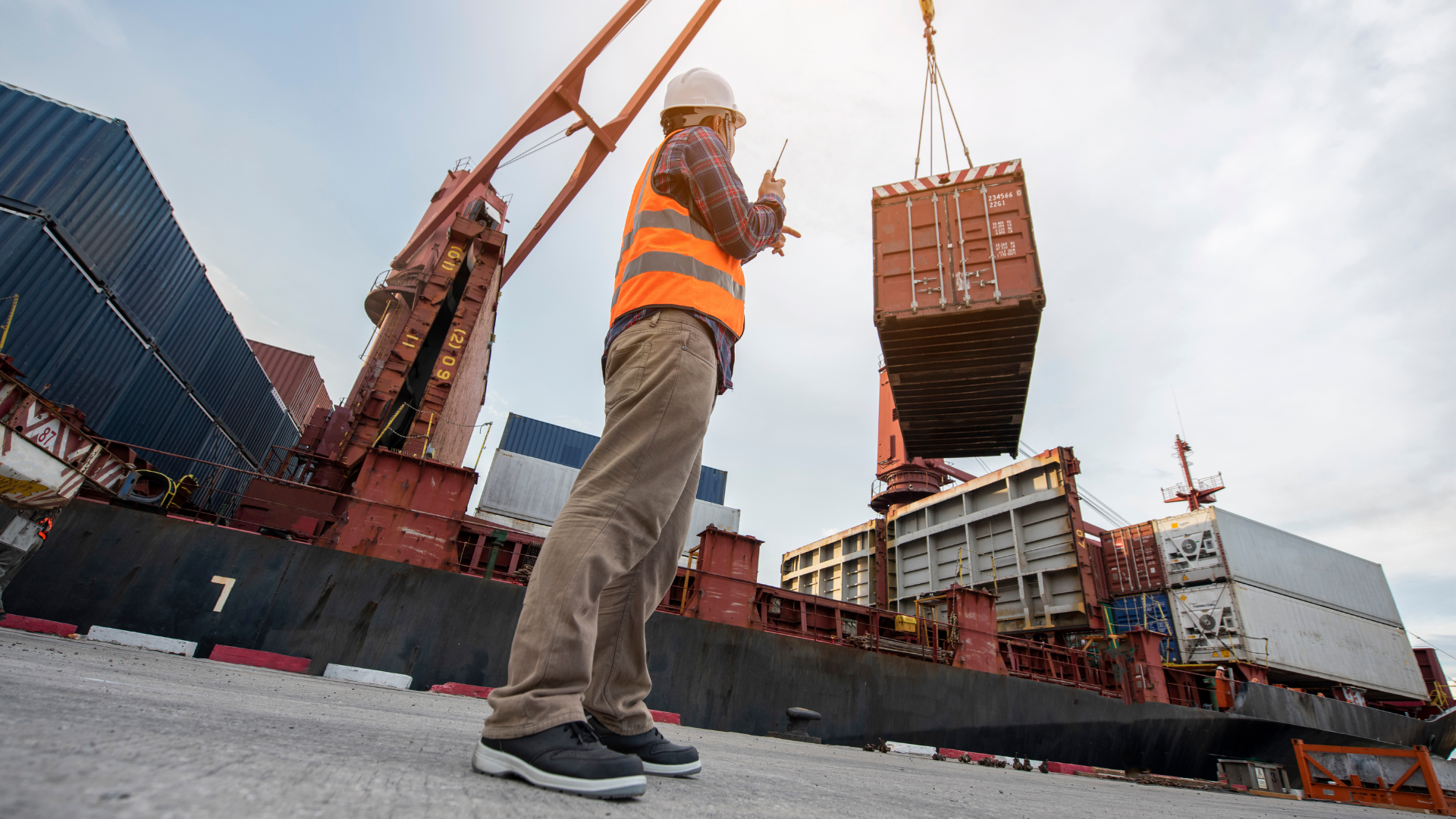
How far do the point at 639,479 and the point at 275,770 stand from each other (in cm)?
80

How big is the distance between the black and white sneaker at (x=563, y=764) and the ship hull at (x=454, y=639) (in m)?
5.37

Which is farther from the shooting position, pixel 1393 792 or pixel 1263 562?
pixel 1263 562

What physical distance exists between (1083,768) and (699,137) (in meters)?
9.78

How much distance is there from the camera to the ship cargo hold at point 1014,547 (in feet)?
39.7

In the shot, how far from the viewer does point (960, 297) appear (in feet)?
25.0

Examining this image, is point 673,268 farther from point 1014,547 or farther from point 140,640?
point 1014,547

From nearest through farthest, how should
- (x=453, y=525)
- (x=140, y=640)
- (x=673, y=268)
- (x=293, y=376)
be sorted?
(x=673, y=268)
(x=140, y=640)
(x=453, y=525)
(x=293, y=376)

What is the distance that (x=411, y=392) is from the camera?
9102 millimetres

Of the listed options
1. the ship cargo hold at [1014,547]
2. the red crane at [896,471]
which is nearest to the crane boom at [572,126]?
the red crane at [896,471]

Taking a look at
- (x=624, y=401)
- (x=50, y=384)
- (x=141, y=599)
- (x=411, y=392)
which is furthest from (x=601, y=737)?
(x=50, y=384)

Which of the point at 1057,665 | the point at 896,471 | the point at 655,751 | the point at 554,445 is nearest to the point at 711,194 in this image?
the point at 655,751

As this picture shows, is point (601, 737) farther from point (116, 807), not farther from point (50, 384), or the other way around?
point (50, 384)

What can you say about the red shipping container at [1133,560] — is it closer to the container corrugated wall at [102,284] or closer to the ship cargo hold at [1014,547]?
the ship cargo hold at [1014,547]

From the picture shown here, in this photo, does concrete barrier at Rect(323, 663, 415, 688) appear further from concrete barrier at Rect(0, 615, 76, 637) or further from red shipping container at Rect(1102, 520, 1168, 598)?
red shipping container at Rect(1102, 520, 1168, 598)
